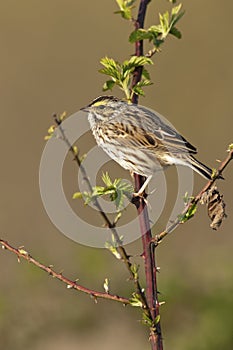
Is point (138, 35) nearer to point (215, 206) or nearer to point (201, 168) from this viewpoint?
point (215, 206)

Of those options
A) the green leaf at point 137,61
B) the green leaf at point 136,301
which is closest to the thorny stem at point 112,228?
the green leaf at point 136,301

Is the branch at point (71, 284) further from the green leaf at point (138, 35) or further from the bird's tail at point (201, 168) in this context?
the bird's tail at point (201, 168)

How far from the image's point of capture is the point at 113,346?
609 cm

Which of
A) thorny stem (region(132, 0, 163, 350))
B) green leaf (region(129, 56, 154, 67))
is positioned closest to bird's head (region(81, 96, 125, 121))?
green leaf (region(129, 56, 154, 67))

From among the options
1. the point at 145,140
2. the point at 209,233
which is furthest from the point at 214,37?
the point at 145,140

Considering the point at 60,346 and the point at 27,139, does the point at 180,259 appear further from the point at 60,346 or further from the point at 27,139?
the point at 27,139

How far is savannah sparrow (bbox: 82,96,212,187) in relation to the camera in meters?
4.11

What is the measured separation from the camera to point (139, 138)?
4375mm

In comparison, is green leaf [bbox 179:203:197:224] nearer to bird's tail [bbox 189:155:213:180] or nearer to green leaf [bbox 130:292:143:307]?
green leaf [bbox 130:292:143:307]

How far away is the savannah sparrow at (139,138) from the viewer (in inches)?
162

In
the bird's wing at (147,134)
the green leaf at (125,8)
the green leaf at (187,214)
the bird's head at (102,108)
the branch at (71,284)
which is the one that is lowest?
the branch at (71,284)

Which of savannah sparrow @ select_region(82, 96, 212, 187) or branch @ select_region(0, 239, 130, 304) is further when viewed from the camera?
savannah sparrow @ select_region(82, 96, 212, 187)

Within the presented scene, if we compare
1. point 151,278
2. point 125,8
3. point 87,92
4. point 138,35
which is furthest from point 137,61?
point 87,92

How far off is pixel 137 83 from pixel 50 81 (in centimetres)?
1122
